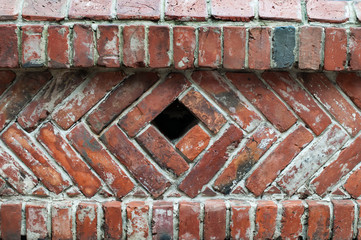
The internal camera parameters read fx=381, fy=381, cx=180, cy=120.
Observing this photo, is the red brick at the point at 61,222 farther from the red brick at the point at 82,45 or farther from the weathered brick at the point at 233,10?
the weathered brick at the point at 233,10

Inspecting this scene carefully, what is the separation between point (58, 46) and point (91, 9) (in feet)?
0.49

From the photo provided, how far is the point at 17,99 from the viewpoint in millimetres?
1204

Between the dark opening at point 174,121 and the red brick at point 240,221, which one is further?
the dark opening at point 174,121

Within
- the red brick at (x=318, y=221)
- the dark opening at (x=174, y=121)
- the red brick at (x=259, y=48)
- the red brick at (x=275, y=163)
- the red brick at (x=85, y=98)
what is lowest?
the red brick at (x=318, y=221)

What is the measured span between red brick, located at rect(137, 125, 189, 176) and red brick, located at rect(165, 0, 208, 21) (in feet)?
1.14

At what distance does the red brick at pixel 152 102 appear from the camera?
1194 millimetres

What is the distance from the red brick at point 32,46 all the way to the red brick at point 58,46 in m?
0.03

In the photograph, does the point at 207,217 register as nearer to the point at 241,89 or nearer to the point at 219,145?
the point at 219,145

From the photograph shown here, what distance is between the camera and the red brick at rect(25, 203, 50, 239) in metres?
1.18

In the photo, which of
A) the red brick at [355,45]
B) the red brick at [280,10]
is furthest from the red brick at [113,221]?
the red brick at [355,45]

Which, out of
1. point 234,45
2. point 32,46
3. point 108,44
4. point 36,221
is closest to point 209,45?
point 234,45

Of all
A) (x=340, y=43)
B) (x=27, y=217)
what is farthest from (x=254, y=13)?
(x=27, y=217)

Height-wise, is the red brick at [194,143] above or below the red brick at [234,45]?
A: below

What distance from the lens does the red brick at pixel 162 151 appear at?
1199mm
